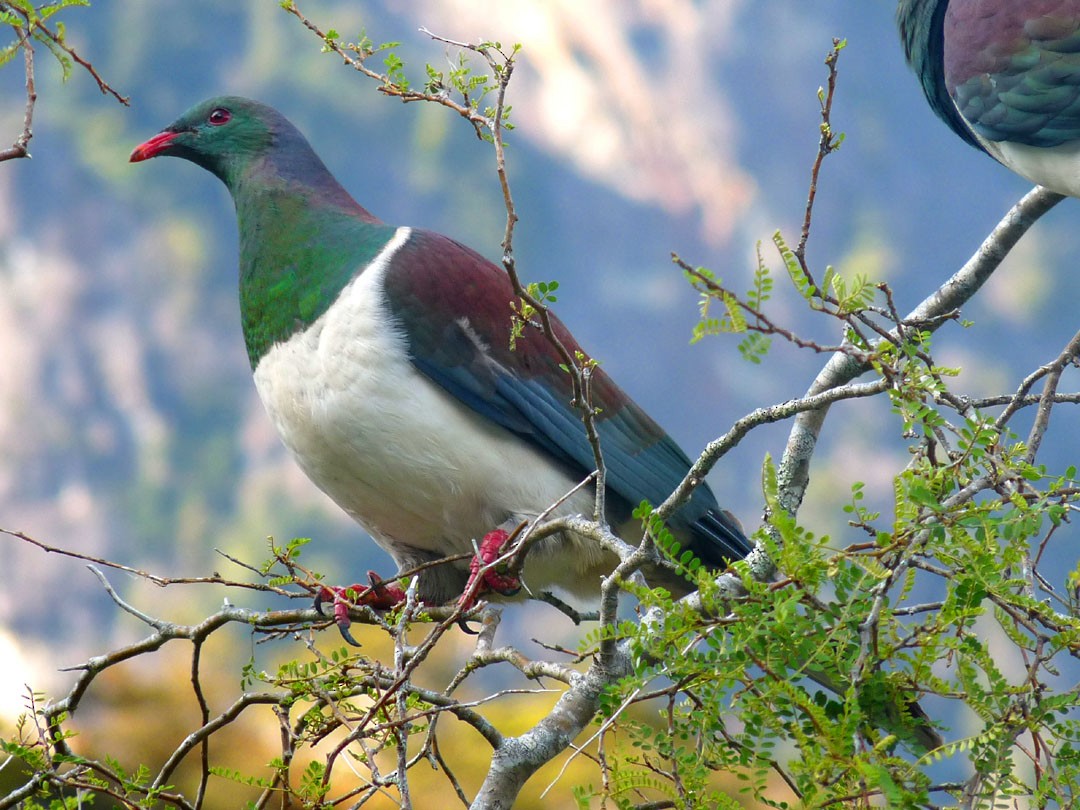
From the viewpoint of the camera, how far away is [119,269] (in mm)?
24609

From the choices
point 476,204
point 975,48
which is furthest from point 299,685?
point 476,204

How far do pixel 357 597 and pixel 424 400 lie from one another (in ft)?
1.53

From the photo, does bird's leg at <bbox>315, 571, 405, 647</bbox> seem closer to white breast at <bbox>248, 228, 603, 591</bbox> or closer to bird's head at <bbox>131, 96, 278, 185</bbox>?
white breast at <bbox>248, 228, 603, 591</bbox>

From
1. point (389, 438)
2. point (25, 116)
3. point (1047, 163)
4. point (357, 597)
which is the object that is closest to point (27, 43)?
point (25, 116)

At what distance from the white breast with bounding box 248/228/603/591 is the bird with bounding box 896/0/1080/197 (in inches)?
55.9

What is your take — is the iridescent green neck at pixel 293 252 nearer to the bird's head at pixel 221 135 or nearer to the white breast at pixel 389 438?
the white breast at pixel 389 438

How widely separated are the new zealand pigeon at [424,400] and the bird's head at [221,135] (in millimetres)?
125

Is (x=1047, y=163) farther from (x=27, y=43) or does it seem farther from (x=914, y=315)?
(x=27, y=43)

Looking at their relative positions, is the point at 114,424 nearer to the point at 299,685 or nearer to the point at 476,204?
the point at 476,204

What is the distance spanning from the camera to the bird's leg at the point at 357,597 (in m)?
2.41

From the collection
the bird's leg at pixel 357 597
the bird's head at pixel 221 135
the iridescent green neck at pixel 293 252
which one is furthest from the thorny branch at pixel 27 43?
the bird's head at pixel 221 135

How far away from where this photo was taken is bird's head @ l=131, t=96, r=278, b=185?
3271 mm

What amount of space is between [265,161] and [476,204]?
1850 cm

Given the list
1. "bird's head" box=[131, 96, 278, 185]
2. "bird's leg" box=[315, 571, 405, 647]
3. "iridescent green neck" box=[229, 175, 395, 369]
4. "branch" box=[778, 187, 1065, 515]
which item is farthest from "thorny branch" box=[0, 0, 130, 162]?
"branch" box=[778, 187, 1065, 515]
